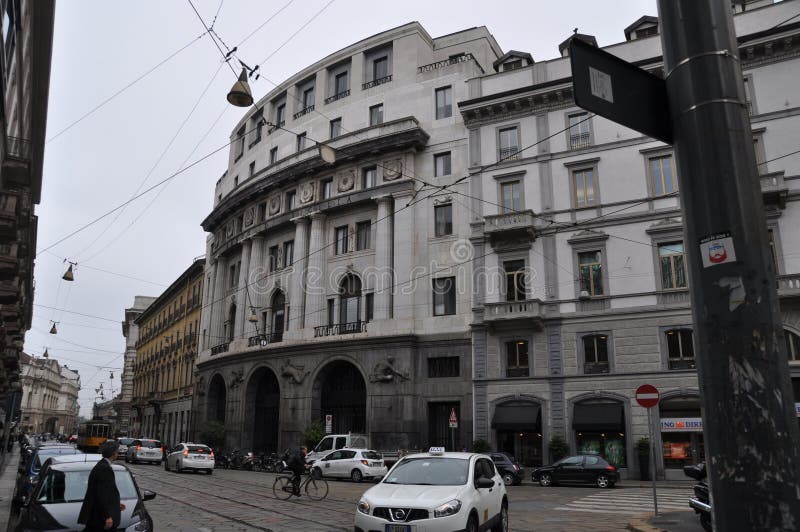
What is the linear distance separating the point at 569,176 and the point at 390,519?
25.6 m

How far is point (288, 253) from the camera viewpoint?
1722 inches

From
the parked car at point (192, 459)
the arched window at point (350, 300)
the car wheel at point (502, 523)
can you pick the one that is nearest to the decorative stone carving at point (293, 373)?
the arched window at point (350, 300)

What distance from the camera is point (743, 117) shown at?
8.70 feet

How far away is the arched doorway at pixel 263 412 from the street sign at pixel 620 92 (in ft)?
134

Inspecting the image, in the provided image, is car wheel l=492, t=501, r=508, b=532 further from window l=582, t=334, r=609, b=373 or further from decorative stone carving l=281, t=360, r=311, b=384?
decorative stone carving l=281, t=360, r=311, b=384

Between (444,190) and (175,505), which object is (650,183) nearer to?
(444,190)

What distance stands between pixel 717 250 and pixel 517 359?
28680 mm

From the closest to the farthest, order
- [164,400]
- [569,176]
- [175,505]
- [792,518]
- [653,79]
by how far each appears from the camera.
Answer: [792,518] → [653,79] → [175,505] → [569,176] → [164,400]

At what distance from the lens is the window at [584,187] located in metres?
30.5

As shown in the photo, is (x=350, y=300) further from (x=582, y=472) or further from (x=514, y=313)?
(x=582, y=472)

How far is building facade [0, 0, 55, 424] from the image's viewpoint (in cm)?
1364

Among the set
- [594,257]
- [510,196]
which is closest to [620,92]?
[594,257]

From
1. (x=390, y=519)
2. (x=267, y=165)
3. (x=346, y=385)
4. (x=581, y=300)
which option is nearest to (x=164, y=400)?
(x=267, y=165)

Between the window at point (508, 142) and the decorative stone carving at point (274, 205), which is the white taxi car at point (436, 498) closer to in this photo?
the window at point (508, 142)
